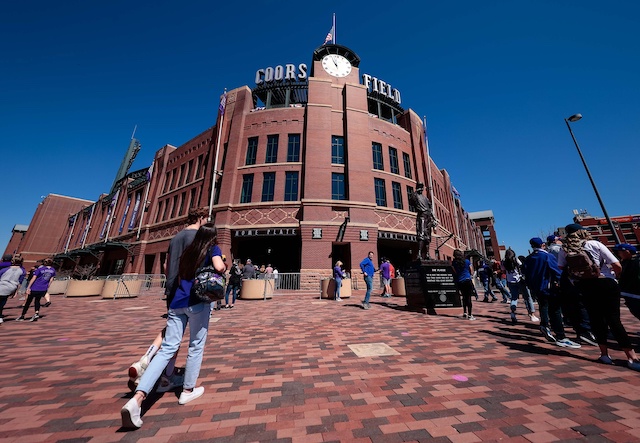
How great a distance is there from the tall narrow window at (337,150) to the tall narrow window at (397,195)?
17.0 ft

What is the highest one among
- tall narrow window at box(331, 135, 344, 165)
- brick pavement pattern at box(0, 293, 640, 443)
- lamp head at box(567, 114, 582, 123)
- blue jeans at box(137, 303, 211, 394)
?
tall narrow window at box(331, 135, 344, 165)

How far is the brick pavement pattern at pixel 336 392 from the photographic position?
1934 mm

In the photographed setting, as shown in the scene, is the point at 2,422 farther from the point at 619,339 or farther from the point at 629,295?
the point at 629,295

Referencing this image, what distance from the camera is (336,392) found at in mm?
2629

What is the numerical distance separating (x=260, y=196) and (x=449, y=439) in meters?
18.9

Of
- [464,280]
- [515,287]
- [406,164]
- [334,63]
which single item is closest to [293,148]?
[334,63]

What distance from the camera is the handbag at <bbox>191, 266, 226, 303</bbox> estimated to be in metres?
2.43

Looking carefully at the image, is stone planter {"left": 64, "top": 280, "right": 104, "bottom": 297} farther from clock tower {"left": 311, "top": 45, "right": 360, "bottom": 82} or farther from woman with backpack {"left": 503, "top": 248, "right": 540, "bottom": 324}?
clock tower {"left": 311, "top": 45, "right": 360, "bottom": 82}

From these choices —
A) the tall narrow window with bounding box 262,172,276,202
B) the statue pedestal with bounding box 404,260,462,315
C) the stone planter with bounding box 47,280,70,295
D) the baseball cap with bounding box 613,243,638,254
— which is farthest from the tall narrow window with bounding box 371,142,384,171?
the stone planter with bounding box 47,280,70,295

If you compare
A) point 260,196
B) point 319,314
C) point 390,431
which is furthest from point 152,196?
point 390,431

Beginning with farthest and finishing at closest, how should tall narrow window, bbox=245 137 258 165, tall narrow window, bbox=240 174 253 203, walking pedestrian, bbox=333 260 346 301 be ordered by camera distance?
tall narrow window, bbox=245 137 258 165 < tall narrow window, bbox=240 174 253 203 < walking pedestrian, bbox=333 260 346 301

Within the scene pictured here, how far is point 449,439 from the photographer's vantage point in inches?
71.2

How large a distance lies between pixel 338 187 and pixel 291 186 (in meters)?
3.75

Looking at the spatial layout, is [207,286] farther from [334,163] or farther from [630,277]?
[334,163]
